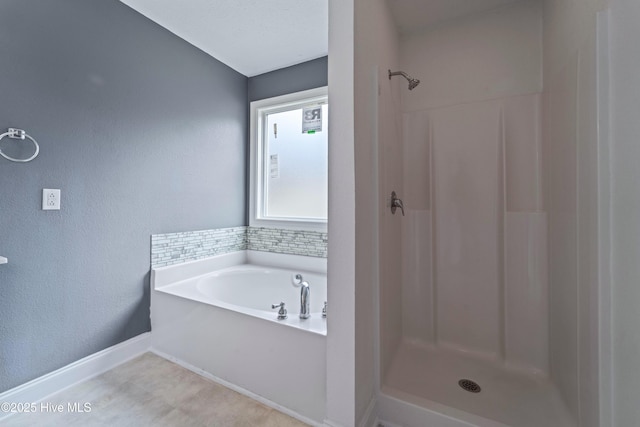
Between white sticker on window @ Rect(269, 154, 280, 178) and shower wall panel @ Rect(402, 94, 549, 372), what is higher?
white sticker on window @ Rect(269, 154, 280, 178)

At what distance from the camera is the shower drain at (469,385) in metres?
1.38

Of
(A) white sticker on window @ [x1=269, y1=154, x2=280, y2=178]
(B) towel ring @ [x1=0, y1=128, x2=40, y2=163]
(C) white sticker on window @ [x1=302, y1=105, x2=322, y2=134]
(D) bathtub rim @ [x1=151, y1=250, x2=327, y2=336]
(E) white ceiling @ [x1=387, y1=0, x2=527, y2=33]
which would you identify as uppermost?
(E) white ceiling @ [x1=387, y1=0, x2=527, y2=33]

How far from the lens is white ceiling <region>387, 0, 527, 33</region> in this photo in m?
1.63

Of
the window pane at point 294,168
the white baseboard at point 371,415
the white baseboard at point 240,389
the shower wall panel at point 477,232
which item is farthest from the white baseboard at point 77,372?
the shower wall panel at point 477,232

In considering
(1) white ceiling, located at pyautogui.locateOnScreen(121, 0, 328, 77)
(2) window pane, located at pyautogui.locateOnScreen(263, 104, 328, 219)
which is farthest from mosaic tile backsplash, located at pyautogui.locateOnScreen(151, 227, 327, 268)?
(1) white ceiling, located at pyautogui.locateOnScreen(121, 0, 328, 77)

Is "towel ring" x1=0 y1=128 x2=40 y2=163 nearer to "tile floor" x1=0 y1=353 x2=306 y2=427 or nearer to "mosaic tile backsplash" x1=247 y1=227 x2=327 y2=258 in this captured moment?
"tile floor" x1=0 y1=353 x2=306 y2=427

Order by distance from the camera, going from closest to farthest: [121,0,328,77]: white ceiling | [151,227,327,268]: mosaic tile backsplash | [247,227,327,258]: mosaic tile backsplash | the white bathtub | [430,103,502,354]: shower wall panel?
the white bathtub, [430,103,502,354]: shower wall panel, [121,0,328,77]: white ceiling, [151,227,327,268]: mosaic tile backsplash, [247,227,327,258]: mosaic tile backsplash

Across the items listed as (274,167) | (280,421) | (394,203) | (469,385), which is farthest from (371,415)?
(274,167)

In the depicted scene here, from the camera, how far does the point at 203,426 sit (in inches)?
50.8

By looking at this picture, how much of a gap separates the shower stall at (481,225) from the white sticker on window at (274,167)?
1362 millimetres

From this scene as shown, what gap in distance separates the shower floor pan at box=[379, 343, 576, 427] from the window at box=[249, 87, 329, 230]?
133cm

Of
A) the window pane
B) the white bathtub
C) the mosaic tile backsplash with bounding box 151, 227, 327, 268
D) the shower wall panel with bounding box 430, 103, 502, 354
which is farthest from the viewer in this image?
the window pane

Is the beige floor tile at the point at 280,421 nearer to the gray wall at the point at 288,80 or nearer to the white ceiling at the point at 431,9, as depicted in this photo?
the gray wall at the point at 288,80

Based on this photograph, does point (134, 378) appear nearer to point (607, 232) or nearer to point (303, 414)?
point (303, 414)
